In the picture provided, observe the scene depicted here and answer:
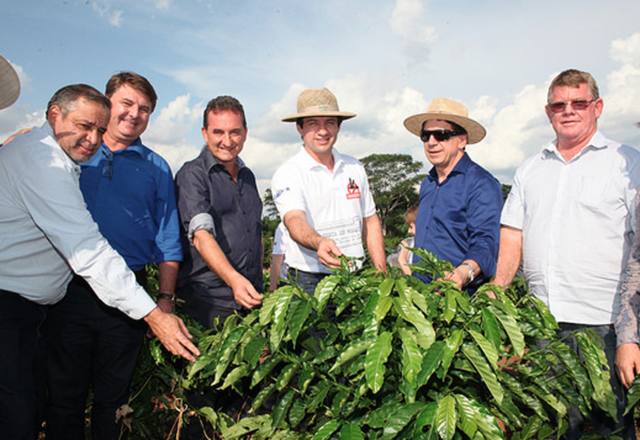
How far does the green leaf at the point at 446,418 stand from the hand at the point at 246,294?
3.84ft

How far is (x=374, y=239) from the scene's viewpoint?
12.7ft

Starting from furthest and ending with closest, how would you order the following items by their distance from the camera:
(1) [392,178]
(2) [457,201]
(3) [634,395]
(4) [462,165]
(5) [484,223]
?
(1) [392,178] → (4) [462,165] → (2) [457,201] → (5) [484,223] → (3) [634,395]

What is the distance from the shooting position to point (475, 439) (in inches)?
67.9

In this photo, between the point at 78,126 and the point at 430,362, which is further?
the point at 78,126

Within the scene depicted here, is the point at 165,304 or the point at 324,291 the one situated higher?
the point at 324,291

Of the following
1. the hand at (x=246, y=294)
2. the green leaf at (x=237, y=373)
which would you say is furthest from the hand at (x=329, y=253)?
the green leaf at (x=237, y=373)

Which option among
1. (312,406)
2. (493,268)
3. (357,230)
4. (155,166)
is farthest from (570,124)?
(155,166)

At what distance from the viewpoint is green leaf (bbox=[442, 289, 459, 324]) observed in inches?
71.6

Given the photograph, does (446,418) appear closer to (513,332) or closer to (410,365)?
(410,365)

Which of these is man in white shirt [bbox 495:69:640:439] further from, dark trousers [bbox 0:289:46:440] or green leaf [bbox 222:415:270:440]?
dark trousers [bbox 0:289:46:440]

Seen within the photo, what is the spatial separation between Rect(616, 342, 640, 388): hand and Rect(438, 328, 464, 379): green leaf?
1.19 metres

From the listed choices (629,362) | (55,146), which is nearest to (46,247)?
(55,146)

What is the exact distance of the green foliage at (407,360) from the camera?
5.80 ft

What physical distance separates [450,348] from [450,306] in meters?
0.15
